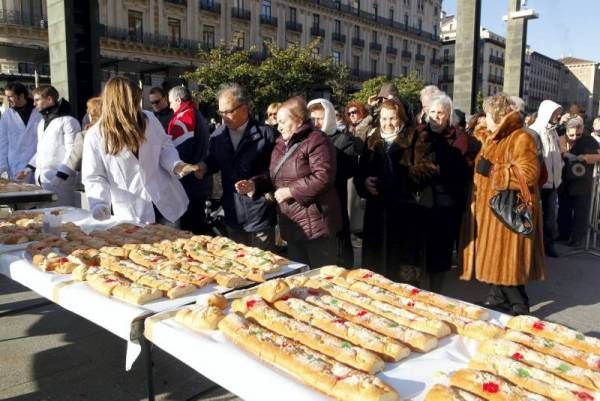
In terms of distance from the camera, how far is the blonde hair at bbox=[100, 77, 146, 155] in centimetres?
320

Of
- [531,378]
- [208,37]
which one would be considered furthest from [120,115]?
[208,37]

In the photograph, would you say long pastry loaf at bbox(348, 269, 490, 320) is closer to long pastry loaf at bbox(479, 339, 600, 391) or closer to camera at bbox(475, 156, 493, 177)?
long pastry loaf at bbox(479, 339, 600, 391)

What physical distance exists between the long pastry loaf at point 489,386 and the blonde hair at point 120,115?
2494 mm

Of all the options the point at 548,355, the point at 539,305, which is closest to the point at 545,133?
the point at 539,305

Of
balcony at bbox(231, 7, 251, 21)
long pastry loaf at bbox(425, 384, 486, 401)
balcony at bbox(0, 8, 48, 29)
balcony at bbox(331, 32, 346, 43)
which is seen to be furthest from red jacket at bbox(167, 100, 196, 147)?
balcony at bbox(331, 32, 346, 43)

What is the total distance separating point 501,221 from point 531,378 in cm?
235

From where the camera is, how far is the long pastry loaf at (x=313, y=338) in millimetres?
1625

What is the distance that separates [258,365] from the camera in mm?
1642

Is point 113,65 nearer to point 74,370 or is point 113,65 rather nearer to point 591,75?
point 74,370

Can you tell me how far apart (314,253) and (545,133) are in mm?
3549

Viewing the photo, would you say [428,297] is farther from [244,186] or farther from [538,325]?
[244,186]

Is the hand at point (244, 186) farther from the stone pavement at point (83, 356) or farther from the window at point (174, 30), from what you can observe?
the window at point (174, 30)

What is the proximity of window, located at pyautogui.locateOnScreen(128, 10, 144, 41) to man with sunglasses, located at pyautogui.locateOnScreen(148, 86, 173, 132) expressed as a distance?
28.3m

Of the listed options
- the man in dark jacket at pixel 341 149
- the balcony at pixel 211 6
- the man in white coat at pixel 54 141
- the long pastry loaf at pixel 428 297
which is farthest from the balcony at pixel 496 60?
the long pastry loaf at pixel 428 297
